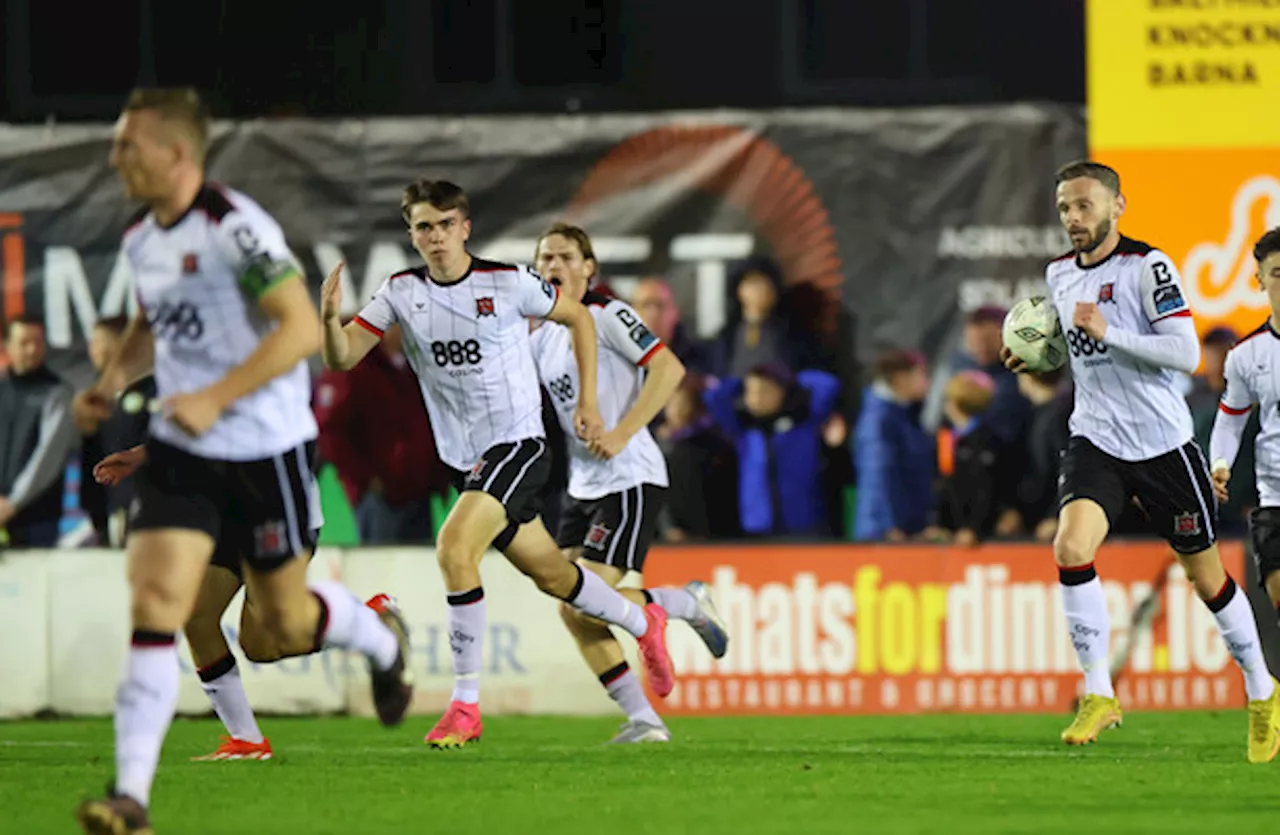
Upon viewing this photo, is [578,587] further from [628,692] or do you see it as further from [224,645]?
[224,645]

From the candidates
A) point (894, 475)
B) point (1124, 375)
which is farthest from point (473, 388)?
point (894, 475)

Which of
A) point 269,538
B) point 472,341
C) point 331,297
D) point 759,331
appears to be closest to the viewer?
point 269,538

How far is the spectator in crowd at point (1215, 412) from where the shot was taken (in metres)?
14.2

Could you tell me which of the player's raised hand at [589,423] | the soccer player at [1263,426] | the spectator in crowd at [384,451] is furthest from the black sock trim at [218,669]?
the spectator in crowd at [384,451]

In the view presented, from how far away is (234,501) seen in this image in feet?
24.4

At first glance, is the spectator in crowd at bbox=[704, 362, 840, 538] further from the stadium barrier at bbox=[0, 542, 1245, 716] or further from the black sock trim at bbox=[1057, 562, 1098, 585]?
the black sock trim at bbox=[1057, 562, 1098, 585]

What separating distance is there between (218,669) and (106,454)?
15.7 ft

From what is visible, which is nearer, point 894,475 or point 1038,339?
point 1038,339

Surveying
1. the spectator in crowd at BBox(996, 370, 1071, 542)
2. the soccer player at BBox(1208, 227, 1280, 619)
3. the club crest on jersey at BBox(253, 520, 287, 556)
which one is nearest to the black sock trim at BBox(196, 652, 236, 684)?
the club crest on jersey at BBox(253, 520, 287, 556)

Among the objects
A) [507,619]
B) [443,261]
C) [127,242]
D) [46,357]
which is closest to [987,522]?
[507,619]

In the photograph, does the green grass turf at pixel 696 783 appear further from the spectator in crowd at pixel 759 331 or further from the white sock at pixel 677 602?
the spectator in crowd at pixel 759 331

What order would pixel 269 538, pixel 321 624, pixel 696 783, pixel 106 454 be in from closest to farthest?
1. pixel 269 538
2. pixel 321 624
3. pixel 696 783
4. pixel 106 454

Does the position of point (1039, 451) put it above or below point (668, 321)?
below

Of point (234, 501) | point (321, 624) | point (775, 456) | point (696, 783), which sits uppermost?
point (775, 456)
